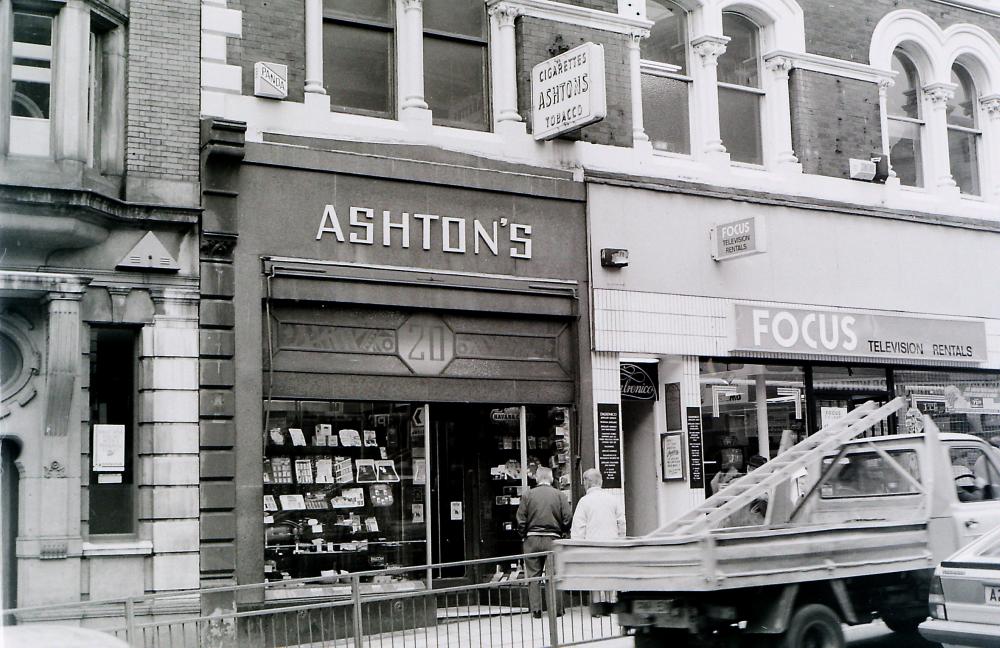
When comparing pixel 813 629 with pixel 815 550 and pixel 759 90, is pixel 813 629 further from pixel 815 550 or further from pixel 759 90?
pixel 759 90

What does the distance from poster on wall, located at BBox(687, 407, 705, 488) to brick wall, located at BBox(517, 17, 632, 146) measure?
3.95 meters

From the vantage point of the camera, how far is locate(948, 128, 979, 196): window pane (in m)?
20.7

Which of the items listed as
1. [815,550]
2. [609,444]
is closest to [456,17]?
[609,444]

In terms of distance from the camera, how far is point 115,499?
12297 mm

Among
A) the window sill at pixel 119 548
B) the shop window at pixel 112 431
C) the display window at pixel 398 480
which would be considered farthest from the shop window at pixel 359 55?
the window sill at pixel 119 548

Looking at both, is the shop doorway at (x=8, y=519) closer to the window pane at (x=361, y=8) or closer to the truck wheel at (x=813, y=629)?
the window pane at (x=361, y=8)

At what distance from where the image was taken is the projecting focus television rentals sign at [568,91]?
14.6m

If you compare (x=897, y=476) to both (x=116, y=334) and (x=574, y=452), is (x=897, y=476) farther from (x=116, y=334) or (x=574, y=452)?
(x=116, y=334)

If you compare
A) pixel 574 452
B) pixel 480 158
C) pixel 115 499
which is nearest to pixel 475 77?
pixel 480 158

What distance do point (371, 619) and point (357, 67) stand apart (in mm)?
6838

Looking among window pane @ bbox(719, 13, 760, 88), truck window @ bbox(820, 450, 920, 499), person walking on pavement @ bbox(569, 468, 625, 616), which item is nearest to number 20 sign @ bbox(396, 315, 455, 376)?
person walking on pavement @ bbox(569, 468, 625, 616)

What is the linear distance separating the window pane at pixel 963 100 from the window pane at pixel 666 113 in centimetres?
629

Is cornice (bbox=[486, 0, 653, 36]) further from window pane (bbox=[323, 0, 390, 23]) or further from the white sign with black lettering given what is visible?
the white sign with black lettering

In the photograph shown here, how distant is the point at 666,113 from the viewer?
17.4m
